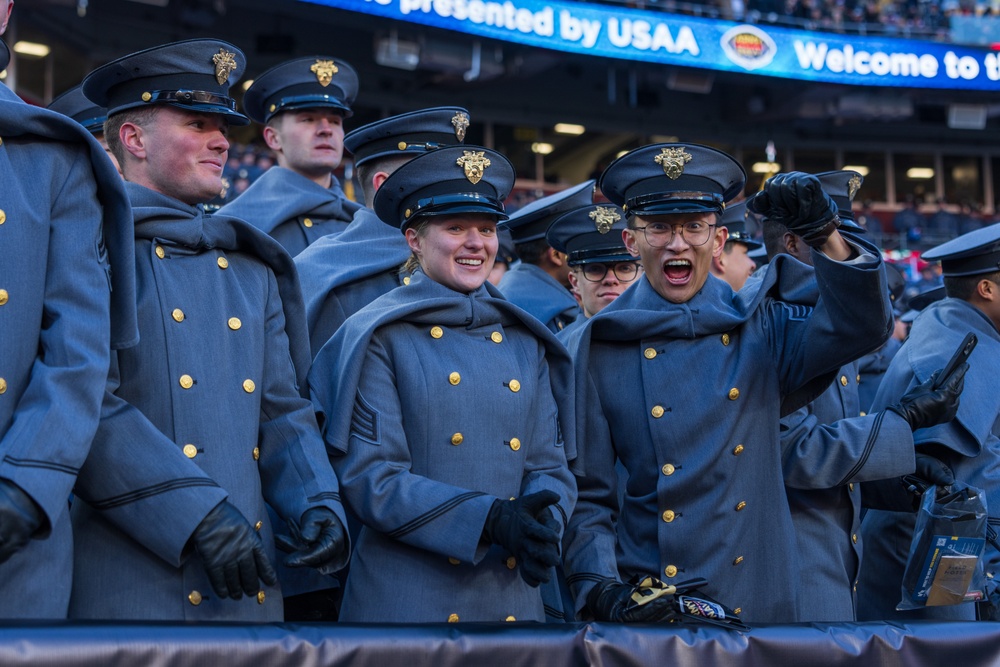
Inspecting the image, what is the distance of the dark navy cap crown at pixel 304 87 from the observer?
5336mm

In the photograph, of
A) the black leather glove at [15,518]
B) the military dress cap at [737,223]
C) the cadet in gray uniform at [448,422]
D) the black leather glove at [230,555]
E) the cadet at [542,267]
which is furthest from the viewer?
the military dress cap at [737,223]

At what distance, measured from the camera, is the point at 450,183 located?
11.8 feet

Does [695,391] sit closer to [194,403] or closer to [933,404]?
[933,404]

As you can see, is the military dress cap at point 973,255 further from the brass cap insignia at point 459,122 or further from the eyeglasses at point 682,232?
the brass cap insignia at point 459,122

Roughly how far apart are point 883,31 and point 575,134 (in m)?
6.96

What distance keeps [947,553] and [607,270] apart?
216 cm

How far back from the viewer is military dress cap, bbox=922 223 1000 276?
460cm

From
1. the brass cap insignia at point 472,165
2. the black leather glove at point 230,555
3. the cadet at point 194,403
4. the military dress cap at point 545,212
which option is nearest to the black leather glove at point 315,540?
the cadet at point 194,403

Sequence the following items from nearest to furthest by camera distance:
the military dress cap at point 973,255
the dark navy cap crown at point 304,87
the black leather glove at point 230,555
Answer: the black leather glove at point 230,555 < the military dress cap at point 973,255 < the dark navy cap crown at point 304,87

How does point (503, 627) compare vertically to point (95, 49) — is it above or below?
below

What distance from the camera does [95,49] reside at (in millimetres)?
20469

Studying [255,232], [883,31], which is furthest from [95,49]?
[255,232]

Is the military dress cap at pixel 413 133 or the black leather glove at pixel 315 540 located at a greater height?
the military dress cap at pixel 413 133

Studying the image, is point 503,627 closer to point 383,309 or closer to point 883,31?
point 383,309
